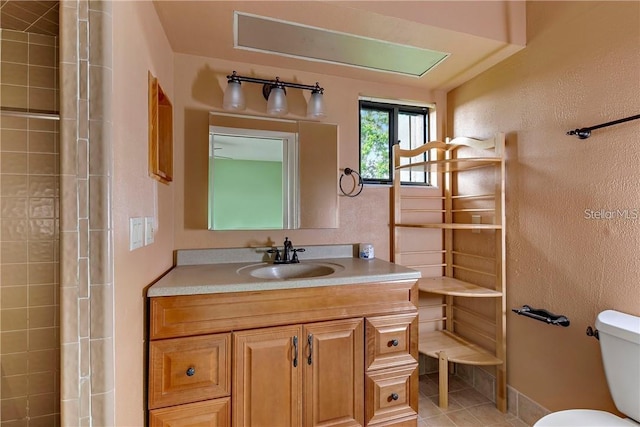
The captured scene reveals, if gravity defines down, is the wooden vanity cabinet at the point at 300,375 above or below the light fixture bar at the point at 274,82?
below

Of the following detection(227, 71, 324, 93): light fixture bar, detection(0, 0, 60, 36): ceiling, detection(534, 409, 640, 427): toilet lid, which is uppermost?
detection(227, 71, 324, 93): light fixture bar

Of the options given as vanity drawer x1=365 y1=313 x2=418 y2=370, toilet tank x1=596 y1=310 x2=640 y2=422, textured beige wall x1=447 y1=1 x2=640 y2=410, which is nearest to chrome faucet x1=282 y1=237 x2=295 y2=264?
vanity drawer x1=365 y1=313 x2=418 y2=370

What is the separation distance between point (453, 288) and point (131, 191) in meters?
1.86

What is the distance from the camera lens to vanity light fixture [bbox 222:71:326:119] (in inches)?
69.9

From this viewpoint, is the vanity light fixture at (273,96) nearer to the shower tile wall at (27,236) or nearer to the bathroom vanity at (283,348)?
the shower tile wall at (27,236)

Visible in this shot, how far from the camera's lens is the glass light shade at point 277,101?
1.85 meters

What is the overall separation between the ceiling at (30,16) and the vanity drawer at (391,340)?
66.2 inches

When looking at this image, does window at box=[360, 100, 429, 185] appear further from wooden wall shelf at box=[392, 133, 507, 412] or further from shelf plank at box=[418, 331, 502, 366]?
shelf plank at box=[418, 331, 502, 366]

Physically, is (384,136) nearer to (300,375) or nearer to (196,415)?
(300,375)

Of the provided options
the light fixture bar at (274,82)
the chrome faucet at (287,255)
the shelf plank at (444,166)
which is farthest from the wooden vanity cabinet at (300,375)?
the light fixture bar at (274,82)

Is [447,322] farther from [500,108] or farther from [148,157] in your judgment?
[148,157]

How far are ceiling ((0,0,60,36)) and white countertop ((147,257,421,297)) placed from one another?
3.21 ft

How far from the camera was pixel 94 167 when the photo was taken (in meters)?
0.87

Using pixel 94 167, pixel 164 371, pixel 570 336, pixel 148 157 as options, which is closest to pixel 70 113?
pixel 94 167
